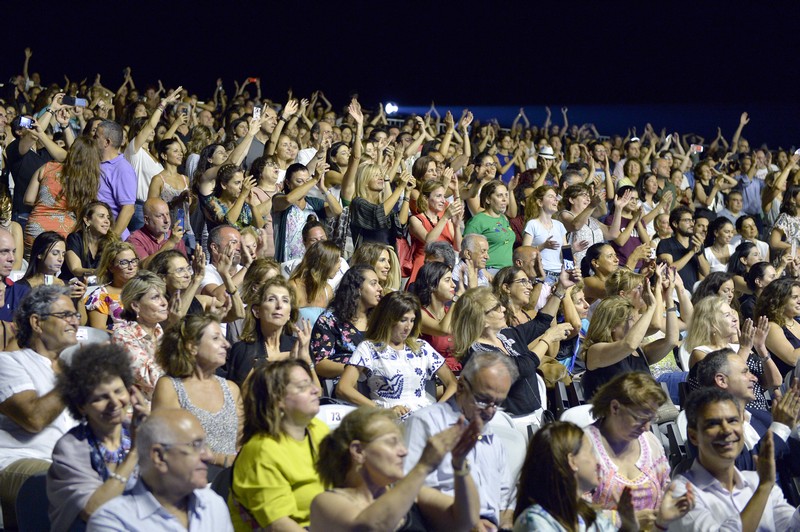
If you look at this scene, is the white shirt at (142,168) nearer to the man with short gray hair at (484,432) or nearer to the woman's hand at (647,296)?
the woman's hand at (647,296)

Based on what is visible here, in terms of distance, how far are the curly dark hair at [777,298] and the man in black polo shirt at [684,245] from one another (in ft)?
8.26

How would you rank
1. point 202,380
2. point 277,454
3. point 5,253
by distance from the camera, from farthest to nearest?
1. point 5,253
2. point 202,380
3. point 277,454

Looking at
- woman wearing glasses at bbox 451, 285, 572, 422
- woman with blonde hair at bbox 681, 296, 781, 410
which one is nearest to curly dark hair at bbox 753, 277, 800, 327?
woman with blonde hair at bbox 681, 296, 781, 410

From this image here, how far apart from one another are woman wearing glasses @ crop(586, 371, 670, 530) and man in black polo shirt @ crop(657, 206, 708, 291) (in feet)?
16.6

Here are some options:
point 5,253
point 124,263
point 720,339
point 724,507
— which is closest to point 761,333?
point 720,339

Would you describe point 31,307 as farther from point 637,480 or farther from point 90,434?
point 637,480

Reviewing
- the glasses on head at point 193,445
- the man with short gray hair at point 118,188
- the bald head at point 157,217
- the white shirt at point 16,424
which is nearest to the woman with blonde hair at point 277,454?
the glasses on head at point 193,445

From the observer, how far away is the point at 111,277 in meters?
5.92

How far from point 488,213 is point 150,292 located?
3.93 meters

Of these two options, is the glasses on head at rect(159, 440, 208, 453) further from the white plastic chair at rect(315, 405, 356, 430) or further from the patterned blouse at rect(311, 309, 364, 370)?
the patterned blouse at rect(311, 309, 364, 370)

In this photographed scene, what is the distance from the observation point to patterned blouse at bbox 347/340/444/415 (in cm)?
518

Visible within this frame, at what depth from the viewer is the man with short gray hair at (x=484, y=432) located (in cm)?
397

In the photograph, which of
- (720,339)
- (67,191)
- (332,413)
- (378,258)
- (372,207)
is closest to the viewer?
(332,413)

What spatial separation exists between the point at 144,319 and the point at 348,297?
1109 millimetres
